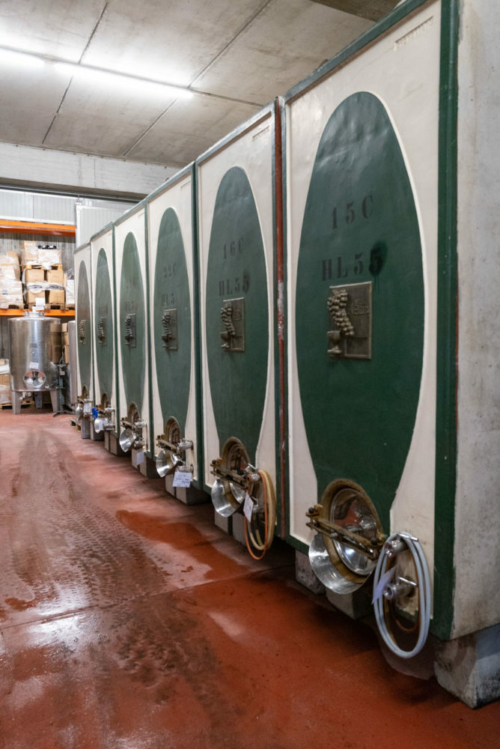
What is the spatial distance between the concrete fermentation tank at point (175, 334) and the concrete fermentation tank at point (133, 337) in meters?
0.16

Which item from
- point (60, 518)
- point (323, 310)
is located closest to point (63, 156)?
point (60, 518)

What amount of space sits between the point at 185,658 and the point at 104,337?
12.3 feet

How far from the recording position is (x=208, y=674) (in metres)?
1.87

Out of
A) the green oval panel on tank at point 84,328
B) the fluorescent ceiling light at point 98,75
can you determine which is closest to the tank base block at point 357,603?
the green oval panel on tank at point 84,328

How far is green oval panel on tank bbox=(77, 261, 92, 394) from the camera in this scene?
5918 millimetres

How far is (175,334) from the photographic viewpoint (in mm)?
3488

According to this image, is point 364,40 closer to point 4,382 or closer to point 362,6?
point 362,6

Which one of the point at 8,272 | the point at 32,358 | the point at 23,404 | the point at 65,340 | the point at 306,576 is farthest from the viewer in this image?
the point at 23,404

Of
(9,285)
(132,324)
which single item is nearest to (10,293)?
(9,285)

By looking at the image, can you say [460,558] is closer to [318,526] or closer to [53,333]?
[318,526]

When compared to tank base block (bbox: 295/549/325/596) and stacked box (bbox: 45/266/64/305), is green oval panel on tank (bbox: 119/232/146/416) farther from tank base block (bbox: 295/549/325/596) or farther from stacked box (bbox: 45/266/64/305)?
stacked box (bbox: 45/266/64/305)

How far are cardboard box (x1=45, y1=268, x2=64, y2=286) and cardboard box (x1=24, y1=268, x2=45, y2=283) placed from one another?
0.30ft

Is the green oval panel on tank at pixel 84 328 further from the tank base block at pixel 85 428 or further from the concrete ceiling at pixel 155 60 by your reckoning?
the concrete ceiling at pixel 155 60

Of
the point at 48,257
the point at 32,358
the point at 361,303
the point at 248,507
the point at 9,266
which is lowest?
the point at 248,507
